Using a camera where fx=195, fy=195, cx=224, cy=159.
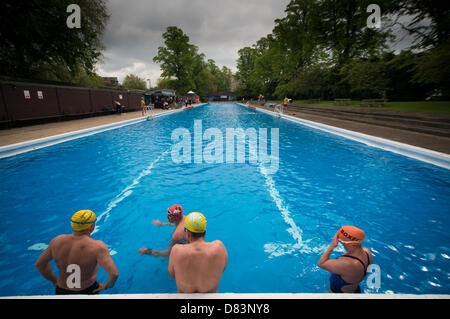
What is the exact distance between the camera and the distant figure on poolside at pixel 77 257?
7.06ft

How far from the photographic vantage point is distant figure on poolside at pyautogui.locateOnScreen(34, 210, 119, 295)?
2.15m

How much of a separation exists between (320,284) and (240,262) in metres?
1.29

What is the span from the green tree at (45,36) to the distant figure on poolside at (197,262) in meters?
20.1

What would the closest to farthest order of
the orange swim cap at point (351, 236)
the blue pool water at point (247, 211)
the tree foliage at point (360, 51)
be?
the orange swim cap at point (351, 236) → the blue pool water at point (247, 211) → the tree foliage at point (360, 51)

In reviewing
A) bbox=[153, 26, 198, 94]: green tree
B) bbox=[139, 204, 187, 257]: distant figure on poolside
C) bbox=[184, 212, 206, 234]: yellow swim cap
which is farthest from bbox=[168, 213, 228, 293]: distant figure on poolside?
bbox=[153, 26, 198, 94]: green tree

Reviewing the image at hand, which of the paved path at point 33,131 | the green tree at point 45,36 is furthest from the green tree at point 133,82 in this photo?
the paved path at point 33,131

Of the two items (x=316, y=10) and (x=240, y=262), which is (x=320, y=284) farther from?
(x=316, y=10)

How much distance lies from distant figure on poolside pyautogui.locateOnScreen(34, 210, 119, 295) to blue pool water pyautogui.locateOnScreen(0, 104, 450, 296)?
0.92 metres

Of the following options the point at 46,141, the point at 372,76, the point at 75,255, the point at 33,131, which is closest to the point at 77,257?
the point at 75,255

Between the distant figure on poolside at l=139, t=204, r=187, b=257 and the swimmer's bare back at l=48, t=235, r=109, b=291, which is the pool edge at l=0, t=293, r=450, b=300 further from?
the distant figure on poolside at l=139, t=204, r=187, b=257

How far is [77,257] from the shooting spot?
2148mm

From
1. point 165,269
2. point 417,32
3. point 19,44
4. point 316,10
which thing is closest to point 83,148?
point 165,269

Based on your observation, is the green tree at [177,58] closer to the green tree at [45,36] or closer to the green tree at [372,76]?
the green tree at [45,36]

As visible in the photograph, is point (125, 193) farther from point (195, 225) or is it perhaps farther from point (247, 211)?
point (195, 225)
